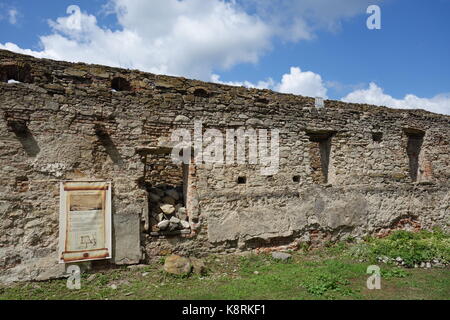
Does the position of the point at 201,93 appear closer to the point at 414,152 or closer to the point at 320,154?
the point at 320,154

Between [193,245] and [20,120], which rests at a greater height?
[20,120]

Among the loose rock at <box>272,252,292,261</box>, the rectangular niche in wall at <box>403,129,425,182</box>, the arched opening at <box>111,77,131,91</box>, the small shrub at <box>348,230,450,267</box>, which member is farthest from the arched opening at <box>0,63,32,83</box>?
the rectangular niche in wall at <box>403,129,425,182</box>

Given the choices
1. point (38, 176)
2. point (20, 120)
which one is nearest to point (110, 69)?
point (20, 120)

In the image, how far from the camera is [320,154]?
27.2 ft

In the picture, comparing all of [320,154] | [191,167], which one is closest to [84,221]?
[191,167]

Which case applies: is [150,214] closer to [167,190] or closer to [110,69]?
[167,190]

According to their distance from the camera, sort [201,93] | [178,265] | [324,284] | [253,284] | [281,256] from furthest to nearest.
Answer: [201,93] → [281,256] → [178,265] → [253,284] → [324,284]

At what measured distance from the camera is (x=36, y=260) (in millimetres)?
5223

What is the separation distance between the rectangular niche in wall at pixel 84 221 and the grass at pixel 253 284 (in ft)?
1.28

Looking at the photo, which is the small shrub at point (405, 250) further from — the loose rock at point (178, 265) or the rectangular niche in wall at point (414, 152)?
the loose rock at point (178, 265)

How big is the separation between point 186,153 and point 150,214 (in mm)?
1346

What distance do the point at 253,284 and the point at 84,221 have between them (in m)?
2.93

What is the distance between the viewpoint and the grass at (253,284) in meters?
4.81
